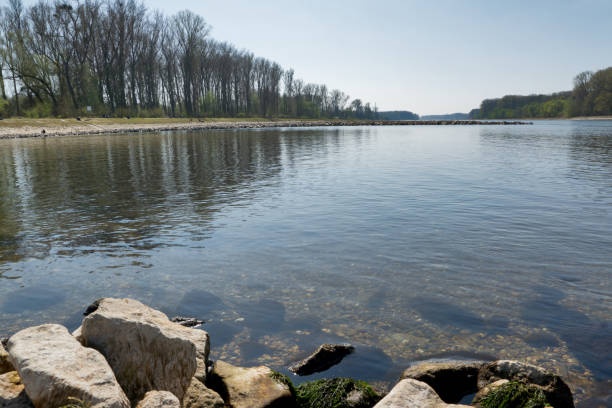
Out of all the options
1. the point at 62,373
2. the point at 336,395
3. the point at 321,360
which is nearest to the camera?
the point at 62,373

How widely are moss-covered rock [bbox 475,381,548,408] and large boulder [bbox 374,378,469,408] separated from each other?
0.59 m

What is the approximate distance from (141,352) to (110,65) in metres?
91.9

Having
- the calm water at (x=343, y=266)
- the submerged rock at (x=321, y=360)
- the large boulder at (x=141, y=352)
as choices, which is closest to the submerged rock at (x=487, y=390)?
the calm water at (x=343, y=266)

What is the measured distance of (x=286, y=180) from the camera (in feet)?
68.6

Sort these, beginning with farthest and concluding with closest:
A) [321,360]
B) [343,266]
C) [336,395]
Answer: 1. [343,266]
2. [321,360]
3. [336,395]

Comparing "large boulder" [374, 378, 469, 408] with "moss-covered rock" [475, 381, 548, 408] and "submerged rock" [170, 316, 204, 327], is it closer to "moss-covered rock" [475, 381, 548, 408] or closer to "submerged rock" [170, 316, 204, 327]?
"moss-covered rock" [475, 381, 548, 408]

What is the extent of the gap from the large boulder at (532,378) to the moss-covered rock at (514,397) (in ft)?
0.52

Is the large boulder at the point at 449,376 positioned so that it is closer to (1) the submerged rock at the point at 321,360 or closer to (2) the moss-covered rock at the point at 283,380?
Answer: (1) the submerged rock at the point at 321,360

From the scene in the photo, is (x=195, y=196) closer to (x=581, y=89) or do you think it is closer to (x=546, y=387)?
(x=546, y=387)

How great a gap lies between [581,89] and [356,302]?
196 m

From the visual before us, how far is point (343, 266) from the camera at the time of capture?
8.96 metres

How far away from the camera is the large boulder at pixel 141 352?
416cm

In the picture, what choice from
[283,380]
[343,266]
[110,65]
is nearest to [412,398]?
[283,380]

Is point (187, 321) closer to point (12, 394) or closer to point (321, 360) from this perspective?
point (321, 360)
